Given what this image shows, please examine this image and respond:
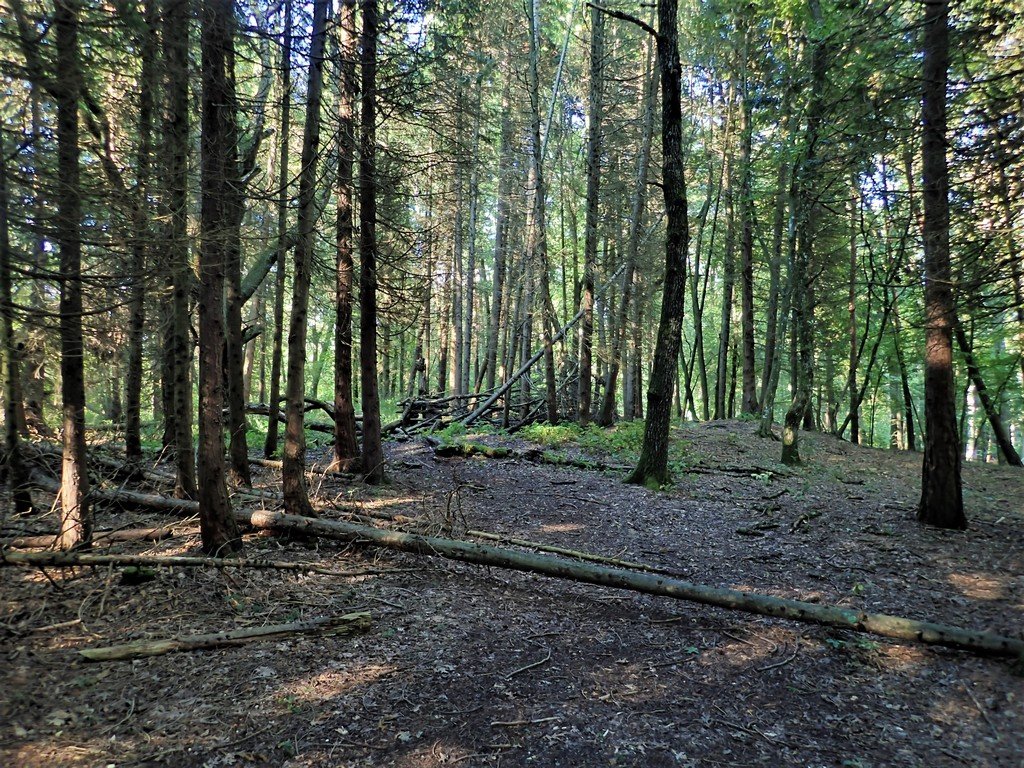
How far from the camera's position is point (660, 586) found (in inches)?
208

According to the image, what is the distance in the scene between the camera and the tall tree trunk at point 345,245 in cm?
779

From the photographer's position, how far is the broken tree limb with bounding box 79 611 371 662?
3.98 meters

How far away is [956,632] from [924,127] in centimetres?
526

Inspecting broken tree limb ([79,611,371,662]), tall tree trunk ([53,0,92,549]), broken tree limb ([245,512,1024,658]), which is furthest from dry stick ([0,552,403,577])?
broken tree limb ([79,611,371,662])

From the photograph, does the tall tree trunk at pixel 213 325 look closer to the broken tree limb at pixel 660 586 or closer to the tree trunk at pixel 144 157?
the tree trunk at pixel 144 157

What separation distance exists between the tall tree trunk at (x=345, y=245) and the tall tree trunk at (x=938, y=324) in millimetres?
7170

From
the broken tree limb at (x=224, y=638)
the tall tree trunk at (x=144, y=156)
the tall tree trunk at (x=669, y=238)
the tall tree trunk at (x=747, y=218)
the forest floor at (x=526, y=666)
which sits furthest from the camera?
the tall tree trunk at (x=747, y=218)

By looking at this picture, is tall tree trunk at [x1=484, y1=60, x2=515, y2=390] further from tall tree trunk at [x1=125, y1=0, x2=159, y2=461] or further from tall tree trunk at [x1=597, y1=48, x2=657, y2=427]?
tall tree trunk at [x1=125, y1=0, x2=159, y2=461]

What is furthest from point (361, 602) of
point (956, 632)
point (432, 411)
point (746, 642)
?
point (432, 411)

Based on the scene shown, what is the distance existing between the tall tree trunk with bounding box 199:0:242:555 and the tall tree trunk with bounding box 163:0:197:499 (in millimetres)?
244

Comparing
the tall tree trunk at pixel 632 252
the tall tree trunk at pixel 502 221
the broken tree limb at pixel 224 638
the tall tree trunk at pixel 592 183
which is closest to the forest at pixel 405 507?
the broken tree limb at pixel 224 638

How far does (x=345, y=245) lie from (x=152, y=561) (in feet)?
18.0

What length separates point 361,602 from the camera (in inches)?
208

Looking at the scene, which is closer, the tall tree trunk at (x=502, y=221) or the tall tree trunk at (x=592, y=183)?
the tall tree trunk at (x=592, y=183)
